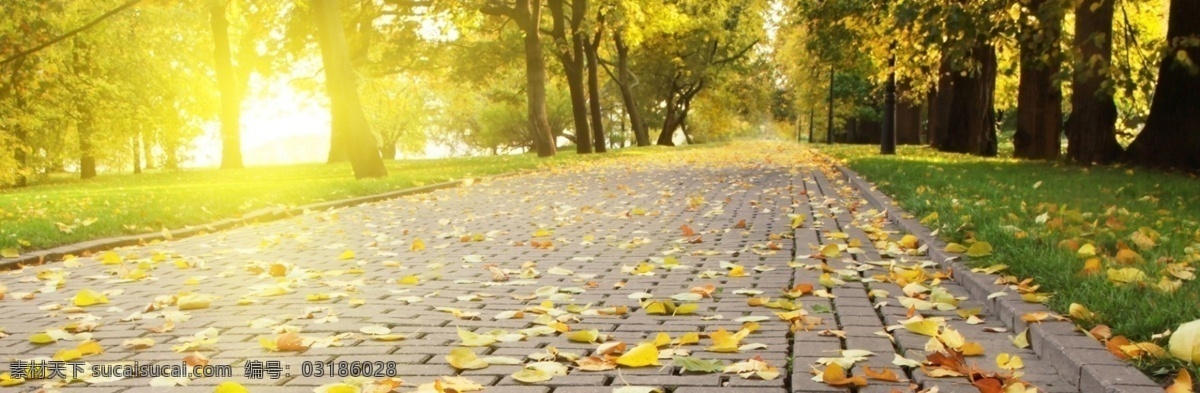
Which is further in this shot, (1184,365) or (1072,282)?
(1072,282)

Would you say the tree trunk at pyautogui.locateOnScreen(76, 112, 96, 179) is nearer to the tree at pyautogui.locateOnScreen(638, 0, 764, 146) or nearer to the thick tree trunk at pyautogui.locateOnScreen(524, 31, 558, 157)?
the thick tree trunk at pyautogui.locateOnScreen(524, 31, 558, 157)

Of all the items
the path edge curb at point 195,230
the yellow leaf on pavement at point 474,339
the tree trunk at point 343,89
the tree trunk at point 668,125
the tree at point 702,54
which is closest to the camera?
the yellow leaf on pavement at point 474,339

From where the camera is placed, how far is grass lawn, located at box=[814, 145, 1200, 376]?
13.8 feet

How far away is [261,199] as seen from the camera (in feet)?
42.6

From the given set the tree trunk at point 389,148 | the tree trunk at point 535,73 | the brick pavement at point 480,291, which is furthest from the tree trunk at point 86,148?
the tree trunk at point 389,148

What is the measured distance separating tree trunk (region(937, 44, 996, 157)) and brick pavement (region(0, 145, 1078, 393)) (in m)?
13.5

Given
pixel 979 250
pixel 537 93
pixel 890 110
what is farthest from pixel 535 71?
pixel 979 250

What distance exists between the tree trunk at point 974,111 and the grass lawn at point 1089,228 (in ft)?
30.9

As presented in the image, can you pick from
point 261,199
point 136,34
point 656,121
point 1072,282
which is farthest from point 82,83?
point 656,121

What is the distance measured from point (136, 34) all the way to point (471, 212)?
79.8ft

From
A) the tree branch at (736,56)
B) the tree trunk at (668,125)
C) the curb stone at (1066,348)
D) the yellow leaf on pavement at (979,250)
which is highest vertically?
the tree branch at (736,56)

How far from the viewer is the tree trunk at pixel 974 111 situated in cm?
2295

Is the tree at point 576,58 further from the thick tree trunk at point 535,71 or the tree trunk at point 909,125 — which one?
the tree trunk at point 909,125

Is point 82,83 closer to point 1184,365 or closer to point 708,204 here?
point 708,204
